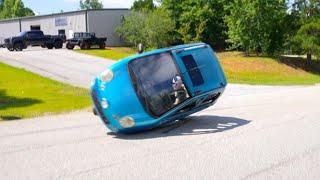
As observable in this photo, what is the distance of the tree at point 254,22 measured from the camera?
45.2 metres

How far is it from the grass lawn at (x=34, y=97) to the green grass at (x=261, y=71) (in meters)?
13.4

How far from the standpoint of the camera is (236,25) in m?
46.0

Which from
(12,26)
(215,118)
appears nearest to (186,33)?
(12,26)

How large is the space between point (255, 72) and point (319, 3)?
1157 centimetres

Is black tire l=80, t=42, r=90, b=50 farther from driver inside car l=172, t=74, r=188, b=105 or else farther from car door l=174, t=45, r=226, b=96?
driver inside car l=172, t=74, r=188, b=105

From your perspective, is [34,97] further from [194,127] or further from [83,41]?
[83,41]

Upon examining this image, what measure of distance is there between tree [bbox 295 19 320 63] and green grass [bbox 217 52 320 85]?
7.24 ft

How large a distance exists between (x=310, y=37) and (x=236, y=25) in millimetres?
5970

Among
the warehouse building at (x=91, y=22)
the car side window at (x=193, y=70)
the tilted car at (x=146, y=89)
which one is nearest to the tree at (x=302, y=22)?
the warehouse building at (x=91, y=22)

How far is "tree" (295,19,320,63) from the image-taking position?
4509 cm

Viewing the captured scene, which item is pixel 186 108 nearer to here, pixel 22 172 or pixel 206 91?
pixel 206 91

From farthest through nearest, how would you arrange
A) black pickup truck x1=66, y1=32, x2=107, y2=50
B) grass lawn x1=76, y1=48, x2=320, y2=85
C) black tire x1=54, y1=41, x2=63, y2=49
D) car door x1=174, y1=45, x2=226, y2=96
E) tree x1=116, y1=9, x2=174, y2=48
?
black tire x1=54, y1=41, x2=63, y2=49, tree x1=116, y1=9, x2=174, y2=48, black pickup truck x1=66, y1=32, x2=107, y2=50, grass lawn x1=76, y1=48, x2=320, y2=85, car door x1=174, y1=45, x2=226, y2=96

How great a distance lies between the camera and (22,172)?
8391 millimetres

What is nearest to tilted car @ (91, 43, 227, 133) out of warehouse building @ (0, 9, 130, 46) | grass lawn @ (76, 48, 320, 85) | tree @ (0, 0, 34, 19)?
grass lawn @ (76, 48, 320, 85)
